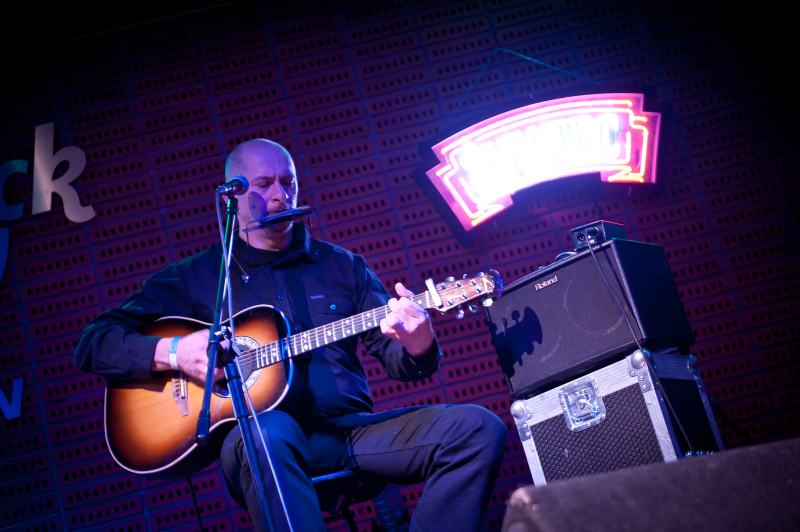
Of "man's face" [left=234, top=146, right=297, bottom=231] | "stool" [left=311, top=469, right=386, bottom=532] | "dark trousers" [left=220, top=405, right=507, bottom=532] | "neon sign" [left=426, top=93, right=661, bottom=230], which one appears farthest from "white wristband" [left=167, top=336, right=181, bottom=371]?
"neon sign" [left=426, top=93, right=661, bottom=230]

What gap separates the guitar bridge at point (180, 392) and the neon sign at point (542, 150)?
6.06ft

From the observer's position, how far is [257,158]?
9.18ft

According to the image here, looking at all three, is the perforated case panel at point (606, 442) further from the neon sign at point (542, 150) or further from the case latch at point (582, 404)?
the neon sign at point (542, 150)

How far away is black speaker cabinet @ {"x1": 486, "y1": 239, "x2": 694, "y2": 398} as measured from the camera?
2.37m

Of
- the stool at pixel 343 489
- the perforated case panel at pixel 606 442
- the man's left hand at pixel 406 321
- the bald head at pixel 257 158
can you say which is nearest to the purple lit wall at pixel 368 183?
the bald head at pixel 257 158

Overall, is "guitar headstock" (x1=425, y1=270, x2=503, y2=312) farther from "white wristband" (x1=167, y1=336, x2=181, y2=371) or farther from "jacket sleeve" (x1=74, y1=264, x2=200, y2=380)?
"jacket sleeve" (x1=74, y1=264, x2=200, y2=380)

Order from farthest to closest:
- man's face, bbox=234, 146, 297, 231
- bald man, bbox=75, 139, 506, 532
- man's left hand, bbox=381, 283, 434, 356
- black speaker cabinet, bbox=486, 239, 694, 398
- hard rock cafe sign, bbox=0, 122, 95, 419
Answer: hard rock cafe sign, bbox=0, 122, 95, 419 < man's face, bbox=234, 146, 297, 231 < black speaker cabinet, bbox=486, 239, 694, 398 < man's left hand, bbox=381, 283, 434, 356 < bald man, bbox=75, 139, 506, 532

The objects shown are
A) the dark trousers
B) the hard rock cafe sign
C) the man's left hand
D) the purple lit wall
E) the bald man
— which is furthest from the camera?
the hard rock cafe sign

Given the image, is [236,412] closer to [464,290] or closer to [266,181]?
[464,290]

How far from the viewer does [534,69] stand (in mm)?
3986

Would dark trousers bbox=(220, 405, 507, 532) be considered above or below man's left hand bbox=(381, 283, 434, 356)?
below

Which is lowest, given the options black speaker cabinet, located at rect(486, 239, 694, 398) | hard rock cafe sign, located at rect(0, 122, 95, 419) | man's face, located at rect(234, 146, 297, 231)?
black speaker cabinet, located at rect(486, 239, 694, 398)

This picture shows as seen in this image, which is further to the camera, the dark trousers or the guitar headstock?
the guitar headstock

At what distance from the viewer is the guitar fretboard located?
2.34 metres
